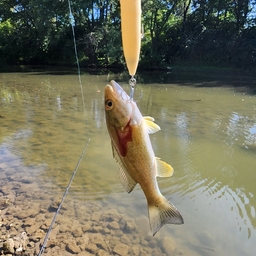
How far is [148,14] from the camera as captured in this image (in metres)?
29.8

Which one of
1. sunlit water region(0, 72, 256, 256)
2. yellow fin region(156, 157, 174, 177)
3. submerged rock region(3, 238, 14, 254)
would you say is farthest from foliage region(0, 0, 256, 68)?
yellow fin region(156, 157, 174, 177)

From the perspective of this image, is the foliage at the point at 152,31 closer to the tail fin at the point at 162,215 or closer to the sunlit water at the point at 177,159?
the sunlit water at the point at 177,159

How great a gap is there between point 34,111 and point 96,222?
7.32m

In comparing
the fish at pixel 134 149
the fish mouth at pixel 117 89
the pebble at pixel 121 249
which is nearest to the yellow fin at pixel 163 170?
the fish at pixel 134 149

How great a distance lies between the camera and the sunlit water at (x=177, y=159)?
420cm

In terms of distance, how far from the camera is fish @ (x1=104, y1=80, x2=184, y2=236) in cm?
148

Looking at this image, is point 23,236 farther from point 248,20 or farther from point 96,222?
point 248,20

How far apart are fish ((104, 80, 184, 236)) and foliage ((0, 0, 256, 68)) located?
1020 inches

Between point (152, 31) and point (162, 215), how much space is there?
3122cm

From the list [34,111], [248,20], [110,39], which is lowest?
[34,111]

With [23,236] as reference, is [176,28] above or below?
above

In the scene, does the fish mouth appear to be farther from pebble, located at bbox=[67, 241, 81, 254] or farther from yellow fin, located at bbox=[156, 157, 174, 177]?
pebble, located at bbox=[67, 241, 81, 254]

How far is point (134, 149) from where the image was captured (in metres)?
1.53

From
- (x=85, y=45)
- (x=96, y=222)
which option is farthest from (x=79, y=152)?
(x=85, y=45)
